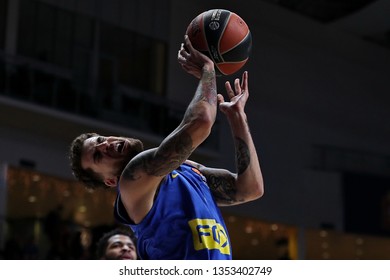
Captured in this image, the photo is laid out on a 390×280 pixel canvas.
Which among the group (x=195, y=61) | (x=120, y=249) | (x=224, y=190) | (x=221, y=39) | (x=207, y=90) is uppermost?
(x=221, y=39)

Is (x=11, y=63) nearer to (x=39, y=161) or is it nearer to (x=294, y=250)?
(x=39, y=161)

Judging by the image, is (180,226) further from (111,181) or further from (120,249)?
(120,249)

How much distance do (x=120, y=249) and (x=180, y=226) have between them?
2.55 meters

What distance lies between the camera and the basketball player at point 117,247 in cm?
694

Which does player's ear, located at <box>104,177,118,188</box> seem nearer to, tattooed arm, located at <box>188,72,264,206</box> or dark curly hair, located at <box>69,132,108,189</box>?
dark curly hair, located at <box>69,132,108,189</box>

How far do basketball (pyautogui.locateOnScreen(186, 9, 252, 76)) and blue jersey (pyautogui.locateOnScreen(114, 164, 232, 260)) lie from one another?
781 millimetres

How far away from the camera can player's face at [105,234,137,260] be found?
692 cm

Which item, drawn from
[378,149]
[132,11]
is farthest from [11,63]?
[378,149]

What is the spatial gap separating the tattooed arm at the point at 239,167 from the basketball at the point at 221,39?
5.3 inches

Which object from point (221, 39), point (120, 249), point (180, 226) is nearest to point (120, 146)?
point (180, 226)

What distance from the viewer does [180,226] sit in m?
4.50

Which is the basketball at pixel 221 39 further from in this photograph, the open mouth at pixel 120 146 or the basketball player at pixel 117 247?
the basketball player at pixel 117 247

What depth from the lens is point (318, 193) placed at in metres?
22.5
